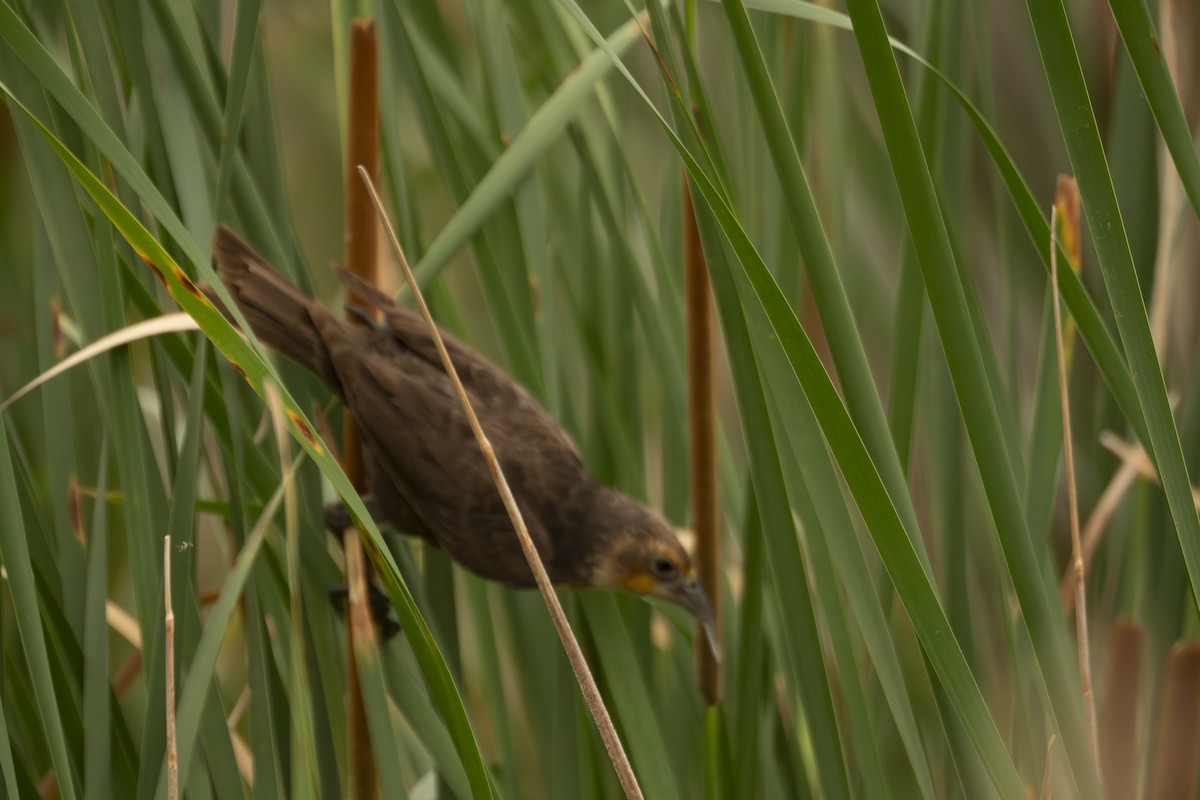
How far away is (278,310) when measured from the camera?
134 centimetres

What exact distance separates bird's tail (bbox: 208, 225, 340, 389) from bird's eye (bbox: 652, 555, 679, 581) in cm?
43

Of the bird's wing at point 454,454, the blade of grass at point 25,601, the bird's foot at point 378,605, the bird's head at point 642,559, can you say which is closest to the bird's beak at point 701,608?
the bird's head at point 642,559

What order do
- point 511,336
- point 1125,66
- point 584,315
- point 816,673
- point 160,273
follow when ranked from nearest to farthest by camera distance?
1. point 160,273
2. point 816,673
3. point 1125,66
4. point 511,336
5. point 584,315

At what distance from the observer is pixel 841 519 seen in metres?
0.82

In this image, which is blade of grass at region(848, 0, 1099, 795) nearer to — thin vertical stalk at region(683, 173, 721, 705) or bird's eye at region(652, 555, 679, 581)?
thin vertical stalk at region(683, 173, 721, 705)

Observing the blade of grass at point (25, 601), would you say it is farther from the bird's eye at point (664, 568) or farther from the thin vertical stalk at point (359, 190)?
the bird's eye at point (664, 568)

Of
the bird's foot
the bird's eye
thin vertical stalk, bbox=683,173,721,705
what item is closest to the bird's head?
the bird's eye

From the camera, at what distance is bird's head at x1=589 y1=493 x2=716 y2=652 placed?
4.54 feet

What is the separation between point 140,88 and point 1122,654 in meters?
0.95

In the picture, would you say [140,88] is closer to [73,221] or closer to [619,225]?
[73,221]

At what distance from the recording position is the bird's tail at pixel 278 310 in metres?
1.25

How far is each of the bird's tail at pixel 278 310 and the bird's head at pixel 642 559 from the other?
0.38 metres

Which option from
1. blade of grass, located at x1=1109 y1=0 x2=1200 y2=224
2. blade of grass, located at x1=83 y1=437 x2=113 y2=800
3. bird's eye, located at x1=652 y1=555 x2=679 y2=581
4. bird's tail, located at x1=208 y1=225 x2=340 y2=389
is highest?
blade of grass, located at x1=1109 y1=0 x2=1200 y2=224

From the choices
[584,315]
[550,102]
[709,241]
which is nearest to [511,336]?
[584,315]
